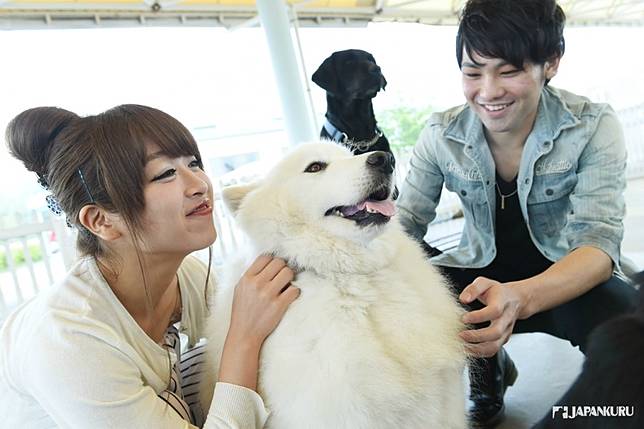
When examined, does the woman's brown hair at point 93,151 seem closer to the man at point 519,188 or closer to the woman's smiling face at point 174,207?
the woman's smiling face at point 174,207

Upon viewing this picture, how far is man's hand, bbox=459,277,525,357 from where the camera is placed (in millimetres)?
1059

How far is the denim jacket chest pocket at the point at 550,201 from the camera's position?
1459 mm

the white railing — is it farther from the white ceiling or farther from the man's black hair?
the man's black hair

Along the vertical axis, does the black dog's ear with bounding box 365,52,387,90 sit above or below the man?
above

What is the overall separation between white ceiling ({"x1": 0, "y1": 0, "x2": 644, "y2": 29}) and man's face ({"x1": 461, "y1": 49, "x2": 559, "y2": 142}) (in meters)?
2.32

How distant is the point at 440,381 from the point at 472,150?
882 millimetres

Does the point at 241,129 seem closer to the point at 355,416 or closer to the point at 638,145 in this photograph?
the point at 638,145

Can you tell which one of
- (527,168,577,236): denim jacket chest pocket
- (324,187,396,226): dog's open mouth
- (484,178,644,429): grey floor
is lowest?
(484,178,644,429): grey floor

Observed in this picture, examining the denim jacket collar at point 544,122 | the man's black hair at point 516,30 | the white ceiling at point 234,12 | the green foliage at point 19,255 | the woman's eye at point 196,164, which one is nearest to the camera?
the woman's eye at point 196,164

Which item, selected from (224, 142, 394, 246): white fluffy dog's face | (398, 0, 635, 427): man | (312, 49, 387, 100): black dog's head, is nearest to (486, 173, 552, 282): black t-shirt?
(398, 0, 635, 427): man

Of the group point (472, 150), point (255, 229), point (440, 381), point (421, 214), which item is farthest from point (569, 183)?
point (255, 229)

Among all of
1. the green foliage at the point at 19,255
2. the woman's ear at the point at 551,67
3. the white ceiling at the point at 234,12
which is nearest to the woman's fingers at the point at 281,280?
the woman's ear at the point at 551,67

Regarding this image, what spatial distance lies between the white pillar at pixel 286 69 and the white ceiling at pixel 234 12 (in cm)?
74

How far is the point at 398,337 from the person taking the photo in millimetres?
973
